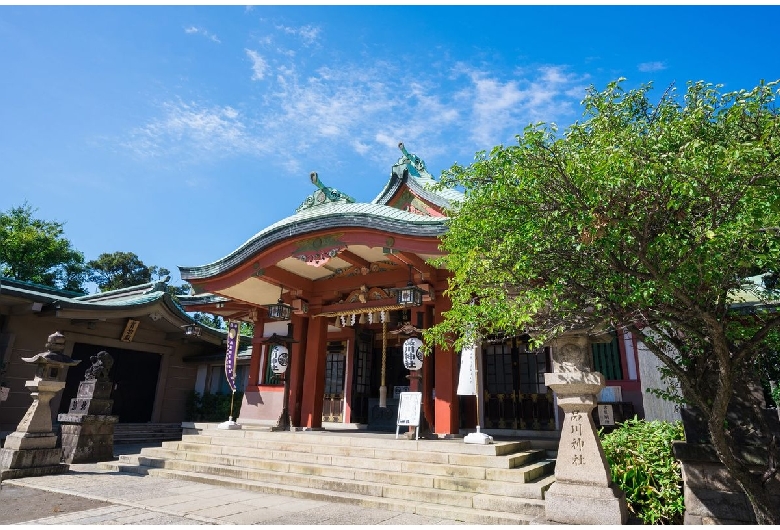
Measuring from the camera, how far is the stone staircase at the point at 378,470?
6.34 metres

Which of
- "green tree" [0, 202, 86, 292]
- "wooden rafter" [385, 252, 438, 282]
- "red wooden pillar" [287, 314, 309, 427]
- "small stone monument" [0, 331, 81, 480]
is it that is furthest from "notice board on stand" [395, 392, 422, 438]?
"green tree" [0, 202, 86, 292]

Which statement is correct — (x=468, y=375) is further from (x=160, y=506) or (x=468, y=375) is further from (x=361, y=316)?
(x=160, y=506)

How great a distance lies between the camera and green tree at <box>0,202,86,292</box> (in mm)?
29797

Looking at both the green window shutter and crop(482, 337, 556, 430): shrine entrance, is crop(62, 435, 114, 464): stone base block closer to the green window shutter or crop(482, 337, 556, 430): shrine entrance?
crop(482, 337, 556, 430): shrine entrance

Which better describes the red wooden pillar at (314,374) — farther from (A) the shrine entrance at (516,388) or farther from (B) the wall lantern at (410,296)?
(A) the shrine entrance at (516,388)

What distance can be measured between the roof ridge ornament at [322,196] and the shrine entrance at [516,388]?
5983 mm

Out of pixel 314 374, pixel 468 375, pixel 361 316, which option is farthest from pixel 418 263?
pixel 314 374

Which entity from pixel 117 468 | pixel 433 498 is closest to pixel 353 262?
pixel 433 498

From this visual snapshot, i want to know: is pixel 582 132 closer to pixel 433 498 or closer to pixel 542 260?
pixel 542 260

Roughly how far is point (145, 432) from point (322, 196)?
11.1 meters

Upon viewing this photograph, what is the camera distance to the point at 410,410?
9547 millimetres

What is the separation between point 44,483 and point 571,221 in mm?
10017

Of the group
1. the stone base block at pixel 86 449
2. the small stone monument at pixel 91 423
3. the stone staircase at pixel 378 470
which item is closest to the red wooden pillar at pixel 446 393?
the stone staircase at pixel 378 470

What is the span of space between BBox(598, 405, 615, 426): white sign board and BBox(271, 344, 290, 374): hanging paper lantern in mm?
8111
